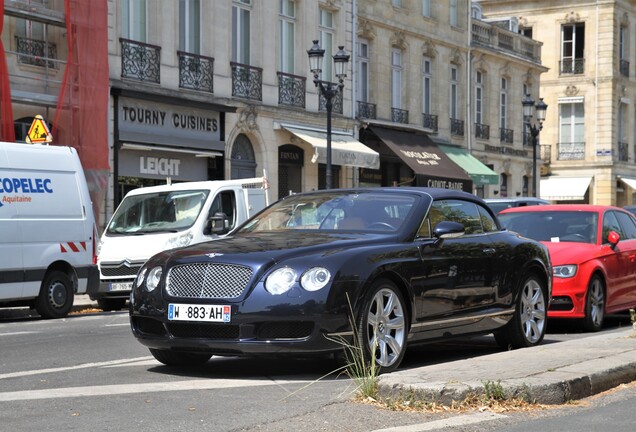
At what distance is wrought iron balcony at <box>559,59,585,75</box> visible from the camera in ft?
198

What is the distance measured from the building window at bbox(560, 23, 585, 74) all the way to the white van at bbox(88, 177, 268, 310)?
43.0 m

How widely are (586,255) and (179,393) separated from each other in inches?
279

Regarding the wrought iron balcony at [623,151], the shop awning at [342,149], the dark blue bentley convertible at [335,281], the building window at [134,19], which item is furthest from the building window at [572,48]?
the dark blue bentley convertible at [335,281]

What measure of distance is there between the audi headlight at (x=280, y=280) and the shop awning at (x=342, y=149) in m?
24.5

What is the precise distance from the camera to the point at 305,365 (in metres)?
9.78

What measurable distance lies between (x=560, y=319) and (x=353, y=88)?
2291 cm

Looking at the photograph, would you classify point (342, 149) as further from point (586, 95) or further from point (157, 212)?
point (586, 95)

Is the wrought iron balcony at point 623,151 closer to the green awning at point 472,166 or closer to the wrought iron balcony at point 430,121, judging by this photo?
the green awning at point 472,166

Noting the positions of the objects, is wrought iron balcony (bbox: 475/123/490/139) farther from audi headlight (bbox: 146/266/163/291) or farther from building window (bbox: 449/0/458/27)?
audi headlight (bbox: 146/266/163/291)

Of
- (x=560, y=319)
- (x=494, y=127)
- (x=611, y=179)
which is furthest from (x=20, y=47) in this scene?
(x=611, y=179)

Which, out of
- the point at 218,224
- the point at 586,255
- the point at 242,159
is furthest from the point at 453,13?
the point at 586,255

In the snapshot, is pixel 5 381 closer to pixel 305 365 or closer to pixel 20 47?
pixel 305 365

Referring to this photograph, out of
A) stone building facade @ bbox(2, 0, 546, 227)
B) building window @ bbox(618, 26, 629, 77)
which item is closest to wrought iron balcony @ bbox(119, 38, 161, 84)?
stone building facade @ bbox(2, 0, 546, 227)

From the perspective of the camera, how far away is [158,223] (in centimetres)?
1923
